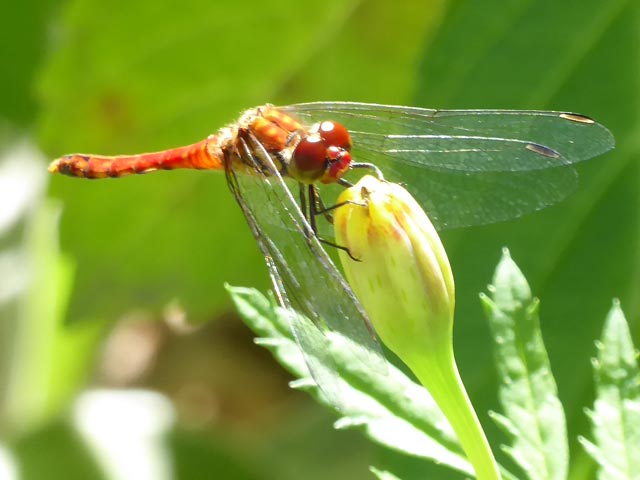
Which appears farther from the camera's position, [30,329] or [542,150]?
→ [30,329]

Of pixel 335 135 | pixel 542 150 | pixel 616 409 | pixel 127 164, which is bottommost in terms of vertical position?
pixel 616 409

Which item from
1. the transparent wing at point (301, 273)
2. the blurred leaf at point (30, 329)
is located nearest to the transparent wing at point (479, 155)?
the transparent wing at point (301, 273)

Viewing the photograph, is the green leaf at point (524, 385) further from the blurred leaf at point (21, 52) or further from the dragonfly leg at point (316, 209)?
the blurred leaf at point (21, 52)

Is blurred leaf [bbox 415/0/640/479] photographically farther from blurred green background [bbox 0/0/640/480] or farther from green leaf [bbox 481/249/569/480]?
green leaf [bbox 481/249/569/480]

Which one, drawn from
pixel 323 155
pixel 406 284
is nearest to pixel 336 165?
pixel 323 155

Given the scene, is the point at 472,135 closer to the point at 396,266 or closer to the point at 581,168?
the point at 581,168

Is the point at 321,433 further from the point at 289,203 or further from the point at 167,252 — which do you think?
the point at 289,203
